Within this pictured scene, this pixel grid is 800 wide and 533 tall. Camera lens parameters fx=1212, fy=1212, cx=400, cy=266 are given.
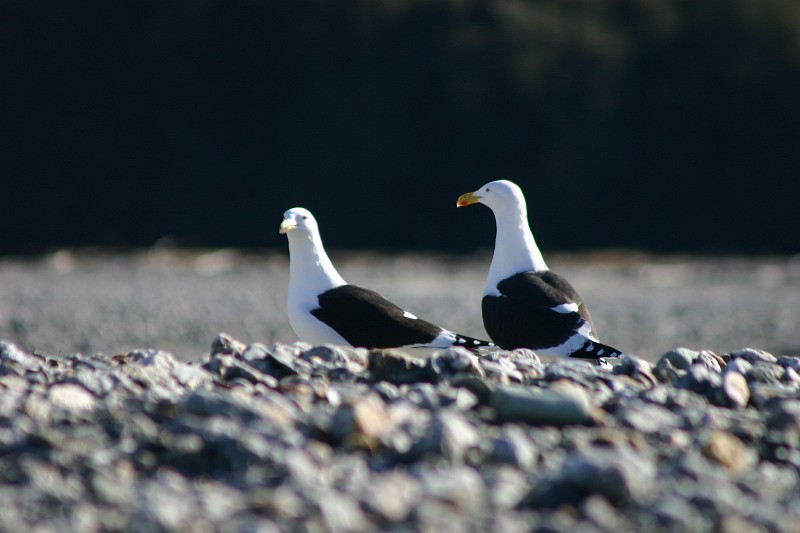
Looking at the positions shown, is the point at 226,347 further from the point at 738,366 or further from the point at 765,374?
the point at 765,374

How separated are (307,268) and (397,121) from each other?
1136 inches

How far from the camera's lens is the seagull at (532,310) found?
6504 mm

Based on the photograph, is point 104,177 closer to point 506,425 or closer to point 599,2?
point 599,2

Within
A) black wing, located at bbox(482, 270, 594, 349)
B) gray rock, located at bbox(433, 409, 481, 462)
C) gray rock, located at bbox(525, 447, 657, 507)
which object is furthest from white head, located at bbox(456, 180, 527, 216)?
gray rock, located at bbox(525, 447, 657, 507)

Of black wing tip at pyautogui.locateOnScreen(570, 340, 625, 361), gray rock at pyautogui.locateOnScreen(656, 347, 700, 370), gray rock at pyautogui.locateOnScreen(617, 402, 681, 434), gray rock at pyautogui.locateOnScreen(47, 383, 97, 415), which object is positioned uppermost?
gray rock at pyautogui.locateOnScreen(47, 383, 97, 415)

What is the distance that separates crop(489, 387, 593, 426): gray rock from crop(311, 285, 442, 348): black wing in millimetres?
2155

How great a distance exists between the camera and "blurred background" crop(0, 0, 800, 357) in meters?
32.6

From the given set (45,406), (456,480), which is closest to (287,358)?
(45,406)

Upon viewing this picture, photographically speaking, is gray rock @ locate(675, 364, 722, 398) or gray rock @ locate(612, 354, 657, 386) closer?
gray rock @ locate(675, 364, 722, 398)

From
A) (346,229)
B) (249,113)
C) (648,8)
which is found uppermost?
(648,8)

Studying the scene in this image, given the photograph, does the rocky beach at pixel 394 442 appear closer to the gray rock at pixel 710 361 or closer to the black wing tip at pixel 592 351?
the gray rock at pixel 710 361

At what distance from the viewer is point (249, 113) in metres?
36.5

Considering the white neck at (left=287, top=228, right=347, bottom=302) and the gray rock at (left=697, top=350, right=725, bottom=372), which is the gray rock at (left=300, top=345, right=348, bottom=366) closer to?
the white neck at (left=287, top=228, right=347, bottom=302)

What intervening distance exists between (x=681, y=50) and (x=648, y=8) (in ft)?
8.01
